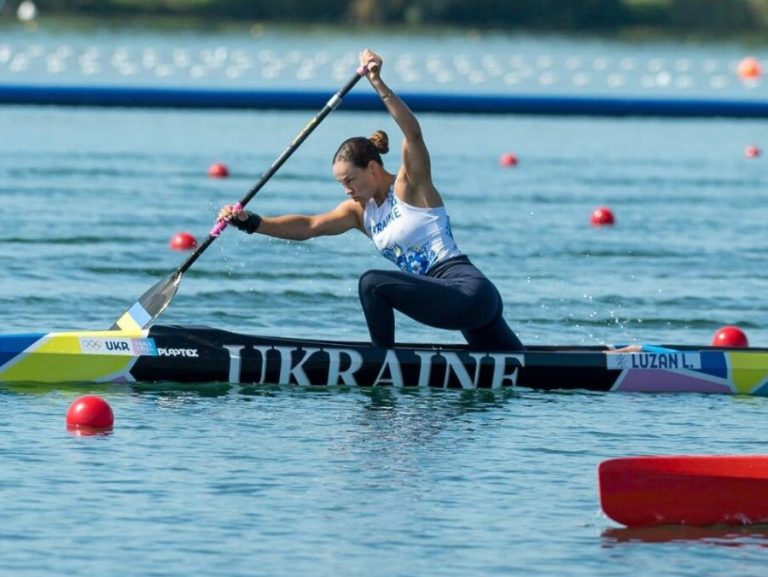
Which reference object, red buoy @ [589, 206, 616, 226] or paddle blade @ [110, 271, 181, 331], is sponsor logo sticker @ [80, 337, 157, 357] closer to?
paddle blade @ [110, 271, 181, 331]

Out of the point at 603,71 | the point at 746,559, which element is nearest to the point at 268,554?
the point at 746,559

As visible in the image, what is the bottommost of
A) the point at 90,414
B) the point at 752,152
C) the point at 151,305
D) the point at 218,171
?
the point at 90,414

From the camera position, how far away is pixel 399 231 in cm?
1020

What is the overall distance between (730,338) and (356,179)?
346cm

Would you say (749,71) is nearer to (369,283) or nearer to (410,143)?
(369,283)

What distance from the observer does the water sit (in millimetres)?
7703

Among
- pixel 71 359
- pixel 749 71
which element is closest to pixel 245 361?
pixel 71 359

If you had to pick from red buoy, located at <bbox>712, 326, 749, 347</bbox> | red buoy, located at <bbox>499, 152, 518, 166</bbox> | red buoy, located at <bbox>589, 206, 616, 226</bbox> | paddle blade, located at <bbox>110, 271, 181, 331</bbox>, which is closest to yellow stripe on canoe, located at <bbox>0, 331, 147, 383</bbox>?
paddle blade, located at <bbox>110, 271, 181, 331</bbox>

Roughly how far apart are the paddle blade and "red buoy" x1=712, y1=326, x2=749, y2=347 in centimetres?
350

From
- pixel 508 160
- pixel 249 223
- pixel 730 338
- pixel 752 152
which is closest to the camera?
pixel 249 223

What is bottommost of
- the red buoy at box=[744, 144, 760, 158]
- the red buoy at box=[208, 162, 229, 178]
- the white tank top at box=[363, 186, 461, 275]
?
the white tank top at box=[363, 186, 461, 275]

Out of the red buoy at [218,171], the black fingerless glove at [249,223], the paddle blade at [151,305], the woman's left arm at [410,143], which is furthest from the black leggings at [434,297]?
the red buoy at [218,171]

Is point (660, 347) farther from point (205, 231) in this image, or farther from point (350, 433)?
point (205, 231)

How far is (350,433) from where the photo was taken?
9633 millimetres
